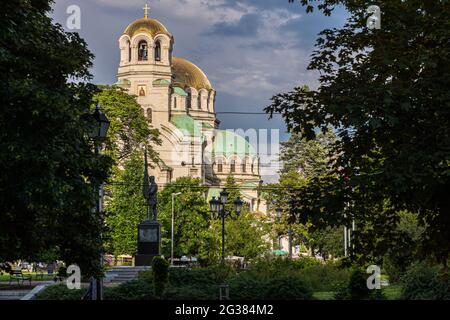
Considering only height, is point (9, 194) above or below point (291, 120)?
below

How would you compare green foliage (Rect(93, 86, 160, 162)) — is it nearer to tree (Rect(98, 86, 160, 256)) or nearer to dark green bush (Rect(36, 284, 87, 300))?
tree (Rect(98, 86, 160, 256))

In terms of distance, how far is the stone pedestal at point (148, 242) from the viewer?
38.3 metres

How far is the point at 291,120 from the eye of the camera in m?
16.6

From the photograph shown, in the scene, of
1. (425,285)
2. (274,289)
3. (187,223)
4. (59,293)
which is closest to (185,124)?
(187,223)

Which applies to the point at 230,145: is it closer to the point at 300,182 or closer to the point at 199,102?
the point at 199,102

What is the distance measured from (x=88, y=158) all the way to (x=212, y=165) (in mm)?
103959

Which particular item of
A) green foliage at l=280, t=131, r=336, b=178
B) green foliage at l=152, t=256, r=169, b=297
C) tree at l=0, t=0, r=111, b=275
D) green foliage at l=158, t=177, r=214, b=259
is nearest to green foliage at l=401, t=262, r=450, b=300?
green foliage at l=152, t=256, r=169, b=297

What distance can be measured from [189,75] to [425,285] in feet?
343

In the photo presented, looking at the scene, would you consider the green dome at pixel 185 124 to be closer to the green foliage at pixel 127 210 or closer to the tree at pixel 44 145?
the green foliage at pixel 127 210

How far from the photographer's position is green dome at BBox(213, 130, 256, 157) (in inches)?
4938

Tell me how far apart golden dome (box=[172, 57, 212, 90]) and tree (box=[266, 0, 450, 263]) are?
106 metres

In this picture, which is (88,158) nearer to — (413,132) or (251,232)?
(413,132)

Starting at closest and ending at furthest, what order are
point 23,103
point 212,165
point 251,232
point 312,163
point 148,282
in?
point 23,103
point 148,282
point 251,232
point 312,163
point 212,165
